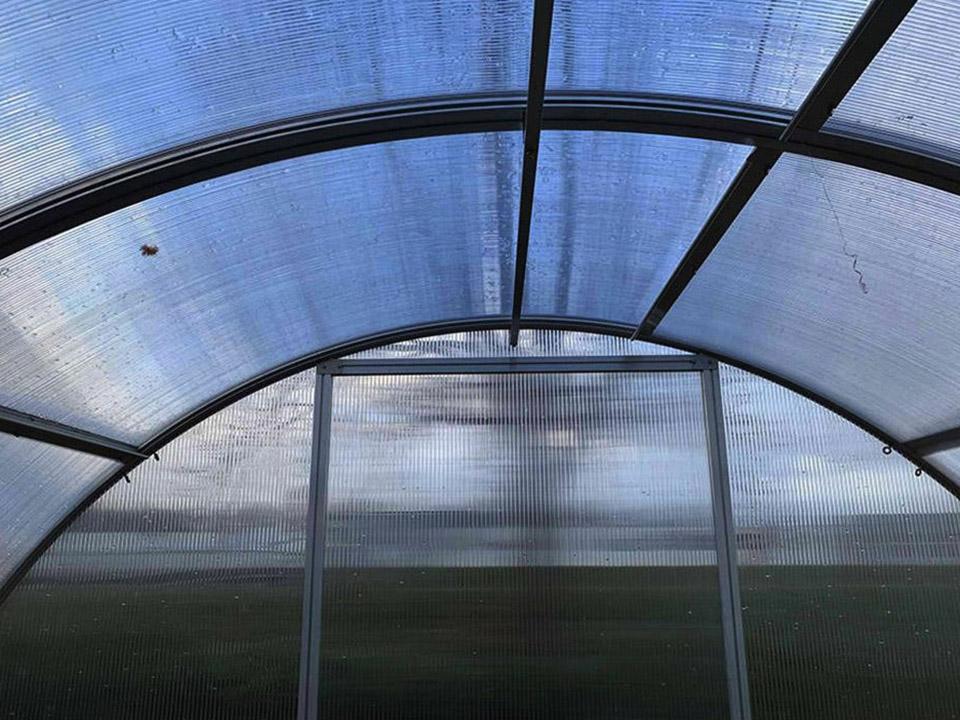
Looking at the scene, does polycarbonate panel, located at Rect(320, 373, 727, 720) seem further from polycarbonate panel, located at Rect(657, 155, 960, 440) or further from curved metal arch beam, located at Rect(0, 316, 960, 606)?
polycarbonate panel, located at Rect(657, 155, 960, 440)

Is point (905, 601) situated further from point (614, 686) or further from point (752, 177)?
point (752, 177)

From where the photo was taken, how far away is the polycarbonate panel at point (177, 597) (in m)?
7.19

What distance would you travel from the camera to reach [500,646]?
7375mm

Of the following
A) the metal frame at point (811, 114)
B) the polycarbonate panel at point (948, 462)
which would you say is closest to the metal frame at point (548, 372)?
the metal frame at point (811, 114)

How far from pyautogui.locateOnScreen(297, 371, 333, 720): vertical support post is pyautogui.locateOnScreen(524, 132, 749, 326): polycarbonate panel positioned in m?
2.32

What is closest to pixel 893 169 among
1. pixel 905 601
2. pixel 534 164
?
pixel 534 164

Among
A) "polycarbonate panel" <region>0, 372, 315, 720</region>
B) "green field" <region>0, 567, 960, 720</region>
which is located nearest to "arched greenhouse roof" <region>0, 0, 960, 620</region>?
"polycarbonate panel" <region>0, 372, 315, 720</region>

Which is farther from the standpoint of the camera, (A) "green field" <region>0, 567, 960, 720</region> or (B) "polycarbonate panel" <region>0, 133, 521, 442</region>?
(A) "green field" <region>0, 567, 960, 720</region>

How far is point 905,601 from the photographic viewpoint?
23.7ft

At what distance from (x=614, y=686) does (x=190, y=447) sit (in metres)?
4.62

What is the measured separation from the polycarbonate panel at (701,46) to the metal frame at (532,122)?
0.24m

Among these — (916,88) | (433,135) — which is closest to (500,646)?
A: (433,135)

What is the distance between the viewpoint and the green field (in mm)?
7145

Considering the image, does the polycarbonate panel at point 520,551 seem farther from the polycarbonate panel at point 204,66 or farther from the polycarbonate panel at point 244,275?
the polycarbonate panel at point 204,66
